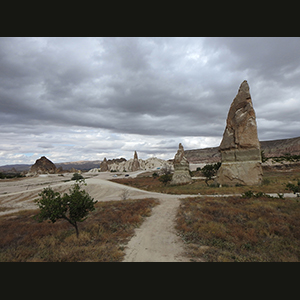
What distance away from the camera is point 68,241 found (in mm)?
9117

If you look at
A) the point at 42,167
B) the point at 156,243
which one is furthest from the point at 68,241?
the point at 42,167

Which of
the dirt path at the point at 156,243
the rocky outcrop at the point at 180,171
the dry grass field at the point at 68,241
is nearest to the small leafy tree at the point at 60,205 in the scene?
the dry grass field at the point at 68,241

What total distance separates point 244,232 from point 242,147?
15774 millimetres

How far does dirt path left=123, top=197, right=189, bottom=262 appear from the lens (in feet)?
23.1

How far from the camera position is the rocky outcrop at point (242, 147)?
21.3 metres

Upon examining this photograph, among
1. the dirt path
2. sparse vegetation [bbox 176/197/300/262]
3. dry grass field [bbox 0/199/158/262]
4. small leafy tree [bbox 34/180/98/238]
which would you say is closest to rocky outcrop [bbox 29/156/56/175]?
dry grass field [bbox 0/199/158/262]

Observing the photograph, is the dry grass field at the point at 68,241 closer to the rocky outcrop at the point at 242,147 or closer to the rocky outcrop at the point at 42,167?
the rocky outcrop at the point at 242,147

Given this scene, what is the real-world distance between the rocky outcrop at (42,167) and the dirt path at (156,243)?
276 feet

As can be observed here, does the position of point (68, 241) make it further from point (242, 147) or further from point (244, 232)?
point (242, 147)

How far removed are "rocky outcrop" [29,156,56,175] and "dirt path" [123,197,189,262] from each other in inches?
3308

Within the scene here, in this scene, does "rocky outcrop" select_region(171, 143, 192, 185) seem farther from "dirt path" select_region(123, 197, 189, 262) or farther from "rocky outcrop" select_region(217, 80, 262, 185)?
"dirt path" select_region(123, 197, 189, 262)

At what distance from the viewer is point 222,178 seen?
23.3 meters

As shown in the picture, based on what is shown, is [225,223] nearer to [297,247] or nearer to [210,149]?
[297,247]

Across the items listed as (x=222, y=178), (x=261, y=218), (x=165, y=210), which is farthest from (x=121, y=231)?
(x=222, y=178)
